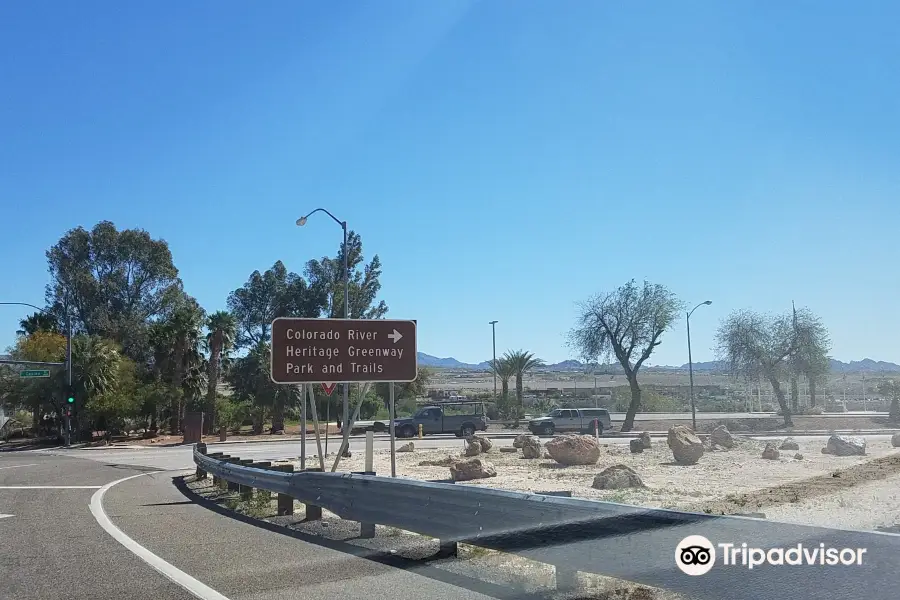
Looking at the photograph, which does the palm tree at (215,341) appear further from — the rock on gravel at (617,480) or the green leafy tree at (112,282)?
the rock on gravel at (617,480)

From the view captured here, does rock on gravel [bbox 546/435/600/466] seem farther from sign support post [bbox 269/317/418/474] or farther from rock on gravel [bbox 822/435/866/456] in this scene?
sign support post [bbox 269/317/418/474]

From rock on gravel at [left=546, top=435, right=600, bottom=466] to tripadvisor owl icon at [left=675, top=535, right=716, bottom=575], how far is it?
17603mm

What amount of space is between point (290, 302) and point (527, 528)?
6631 cm

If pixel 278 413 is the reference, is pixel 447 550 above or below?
above

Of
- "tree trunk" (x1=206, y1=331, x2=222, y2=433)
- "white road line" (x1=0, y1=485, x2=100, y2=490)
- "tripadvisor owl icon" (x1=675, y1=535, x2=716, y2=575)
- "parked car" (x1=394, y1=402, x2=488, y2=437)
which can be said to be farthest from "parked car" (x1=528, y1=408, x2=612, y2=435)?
"tripadvisor owl icon" (x1=675, y1=535, x2=716, y2=575)

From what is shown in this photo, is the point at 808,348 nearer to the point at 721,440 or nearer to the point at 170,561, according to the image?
the point at 721,440

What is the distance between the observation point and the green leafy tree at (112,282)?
7212cm

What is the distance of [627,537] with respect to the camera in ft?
19.9

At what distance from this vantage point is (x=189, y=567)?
8.28m

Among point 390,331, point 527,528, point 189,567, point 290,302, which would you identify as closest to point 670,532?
point 527,528

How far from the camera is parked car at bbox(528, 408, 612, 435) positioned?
4500cm

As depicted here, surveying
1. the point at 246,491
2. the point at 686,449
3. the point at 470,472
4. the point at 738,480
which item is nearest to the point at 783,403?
the point at 686,449

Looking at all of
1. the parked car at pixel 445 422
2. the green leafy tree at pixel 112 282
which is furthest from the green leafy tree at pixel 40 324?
the parked car at pixel 445 422

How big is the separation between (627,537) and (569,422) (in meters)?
40.1
